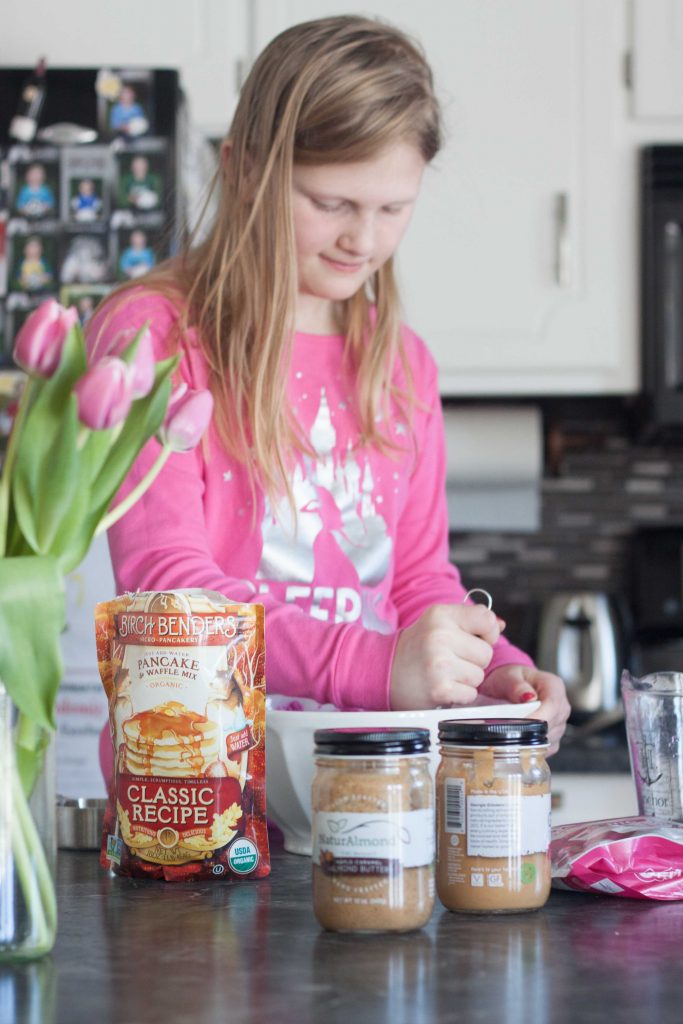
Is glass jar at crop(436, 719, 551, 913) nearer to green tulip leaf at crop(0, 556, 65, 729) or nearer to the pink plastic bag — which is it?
the pink plastic bag

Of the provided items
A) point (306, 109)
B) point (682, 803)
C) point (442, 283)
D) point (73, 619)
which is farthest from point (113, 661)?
point (442, 283)

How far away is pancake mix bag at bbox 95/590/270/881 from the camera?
0.84 m

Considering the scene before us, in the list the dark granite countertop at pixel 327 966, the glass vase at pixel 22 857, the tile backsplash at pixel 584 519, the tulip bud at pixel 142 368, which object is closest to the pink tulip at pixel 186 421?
the tulip bud at pixel 142 368

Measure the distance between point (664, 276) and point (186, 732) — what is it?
5.82ft

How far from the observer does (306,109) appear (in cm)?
121

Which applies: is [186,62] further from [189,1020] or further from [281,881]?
[189,1020]

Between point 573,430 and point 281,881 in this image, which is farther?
point 573,430

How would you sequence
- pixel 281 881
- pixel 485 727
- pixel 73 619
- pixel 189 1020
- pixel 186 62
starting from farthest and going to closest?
1. pixel 186 62
2. pixel 73 619
3. pixel 281 881
4. pixel 485 727
5. pixel 189 1020

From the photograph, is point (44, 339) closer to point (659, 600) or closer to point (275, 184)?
point (275, 184)

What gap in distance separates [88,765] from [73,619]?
0.22m

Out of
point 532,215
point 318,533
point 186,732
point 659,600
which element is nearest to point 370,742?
point 186,732

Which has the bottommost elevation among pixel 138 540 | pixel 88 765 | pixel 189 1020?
pixel 88 765

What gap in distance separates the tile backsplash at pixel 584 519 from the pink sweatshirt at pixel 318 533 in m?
1.31

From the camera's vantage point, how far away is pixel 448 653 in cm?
100
